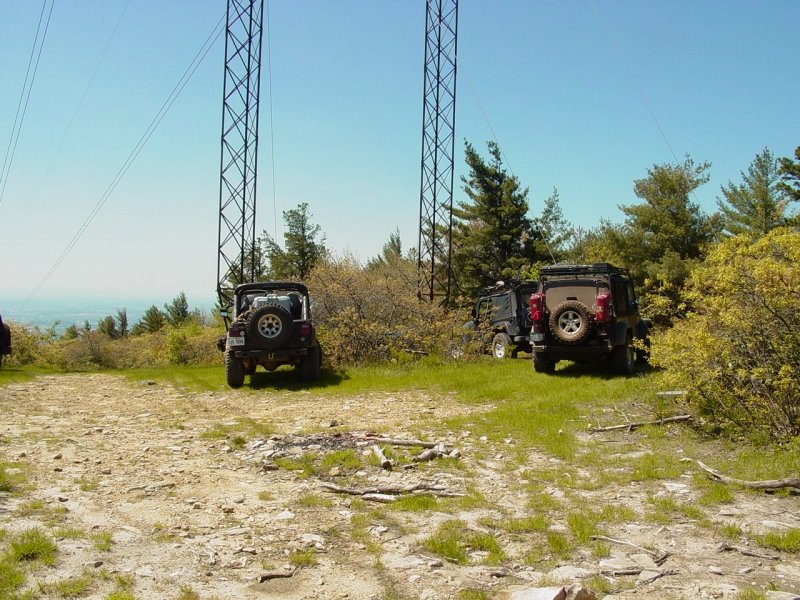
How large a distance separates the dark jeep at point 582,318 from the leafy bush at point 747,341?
453cm

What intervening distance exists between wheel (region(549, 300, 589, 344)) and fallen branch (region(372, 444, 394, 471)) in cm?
636

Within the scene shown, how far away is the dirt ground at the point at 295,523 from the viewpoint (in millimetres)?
3947

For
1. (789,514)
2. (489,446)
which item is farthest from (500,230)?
(789,514)

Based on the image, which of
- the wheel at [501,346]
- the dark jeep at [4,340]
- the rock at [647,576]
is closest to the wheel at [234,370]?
the dark jeep at [4,340]

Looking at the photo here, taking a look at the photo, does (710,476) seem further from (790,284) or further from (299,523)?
(299,523)

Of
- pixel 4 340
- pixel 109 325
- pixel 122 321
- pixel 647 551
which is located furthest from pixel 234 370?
pixel 122 321

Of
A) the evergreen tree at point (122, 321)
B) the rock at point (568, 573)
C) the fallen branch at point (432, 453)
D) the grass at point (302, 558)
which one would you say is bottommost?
the rock at point (568, 573)

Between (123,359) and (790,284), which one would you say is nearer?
(790,284)

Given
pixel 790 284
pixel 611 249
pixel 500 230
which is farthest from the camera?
pixel 500 230

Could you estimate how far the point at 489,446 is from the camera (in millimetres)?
7605

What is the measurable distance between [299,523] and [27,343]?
24660 millimetres

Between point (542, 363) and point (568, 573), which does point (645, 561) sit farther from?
point (542, 363)

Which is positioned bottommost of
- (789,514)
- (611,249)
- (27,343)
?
(789,514)

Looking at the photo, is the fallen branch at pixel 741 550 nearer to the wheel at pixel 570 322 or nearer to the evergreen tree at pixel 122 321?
the wheel at pixel 570 322
